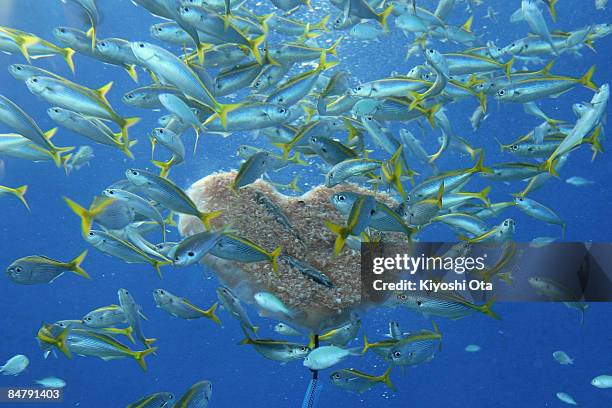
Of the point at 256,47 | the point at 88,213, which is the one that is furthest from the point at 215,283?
the point at 88,213

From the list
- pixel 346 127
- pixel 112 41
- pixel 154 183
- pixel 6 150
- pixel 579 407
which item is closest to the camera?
pixel 154 183

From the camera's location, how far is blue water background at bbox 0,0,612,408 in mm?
12953

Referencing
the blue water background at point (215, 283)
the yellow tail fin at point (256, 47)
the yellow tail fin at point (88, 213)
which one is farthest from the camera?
the blue water background at point (215, 283)

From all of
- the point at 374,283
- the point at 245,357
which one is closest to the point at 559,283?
the point at 374,283

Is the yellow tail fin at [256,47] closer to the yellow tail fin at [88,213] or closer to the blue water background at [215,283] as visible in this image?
the yellow tail fin at [88,213]

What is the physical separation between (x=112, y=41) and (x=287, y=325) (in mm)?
2490

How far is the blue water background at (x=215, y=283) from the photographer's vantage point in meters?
13.0

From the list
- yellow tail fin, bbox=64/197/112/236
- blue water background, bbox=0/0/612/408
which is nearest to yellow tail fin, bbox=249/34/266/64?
yellow tail fin, bbox=64/197/112/236

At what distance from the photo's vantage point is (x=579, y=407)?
13266mm

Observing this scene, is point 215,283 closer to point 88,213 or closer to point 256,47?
point 256,47

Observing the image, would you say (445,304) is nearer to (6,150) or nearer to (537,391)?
(6,150)

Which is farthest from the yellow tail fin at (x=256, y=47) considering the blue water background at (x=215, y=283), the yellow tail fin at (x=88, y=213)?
the blue water background at (x=215, y=283)

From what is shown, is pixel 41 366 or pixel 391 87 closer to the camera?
pixel 391 87

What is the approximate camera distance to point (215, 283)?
15.6m
